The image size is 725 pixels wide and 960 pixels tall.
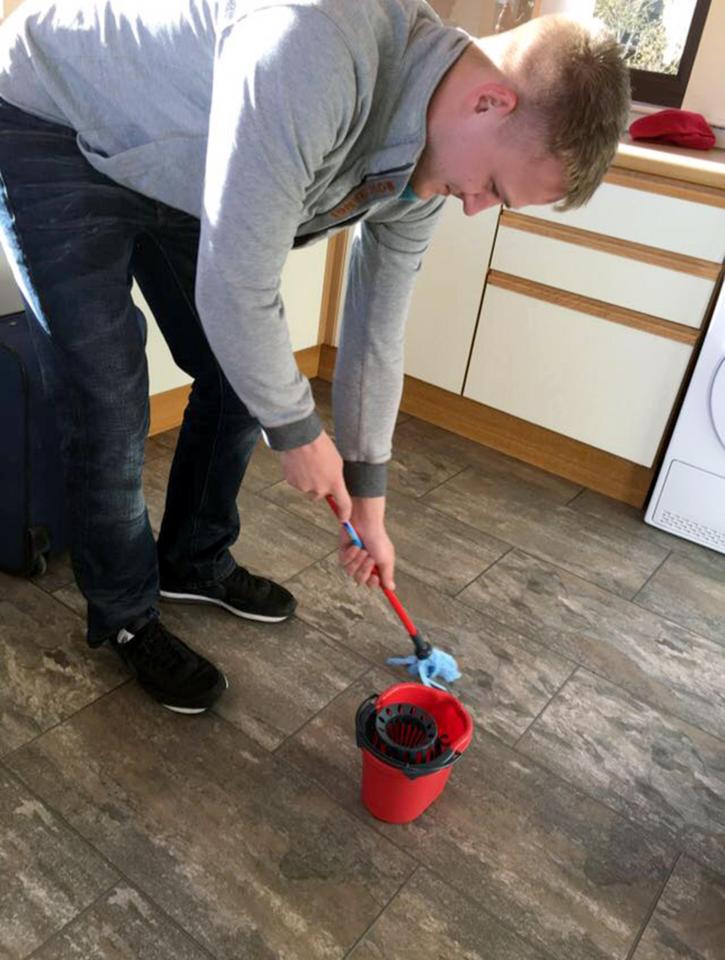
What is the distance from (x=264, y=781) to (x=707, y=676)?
2.99 ft

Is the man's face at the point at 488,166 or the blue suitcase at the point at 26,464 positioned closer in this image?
the man's face at the point at 488,166

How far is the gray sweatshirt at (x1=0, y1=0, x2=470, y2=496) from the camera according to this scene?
81 centimetres

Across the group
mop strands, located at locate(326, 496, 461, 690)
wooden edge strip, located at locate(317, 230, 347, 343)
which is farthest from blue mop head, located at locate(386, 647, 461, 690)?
wooden edge strip, located at locate(317, 230, 347, 343)

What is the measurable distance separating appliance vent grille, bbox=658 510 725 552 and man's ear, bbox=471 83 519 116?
60.7 inches

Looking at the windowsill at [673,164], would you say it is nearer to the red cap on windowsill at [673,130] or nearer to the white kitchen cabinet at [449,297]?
the red cap on windowsill at [673,130]

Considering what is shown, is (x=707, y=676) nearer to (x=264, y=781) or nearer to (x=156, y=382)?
(x=264, y=781)

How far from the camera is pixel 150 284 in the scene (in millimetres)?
1350

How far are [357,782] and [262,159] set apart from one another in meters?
0.93

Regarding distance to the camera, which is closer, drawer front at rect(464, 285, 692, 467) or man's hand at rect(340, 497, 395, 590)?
man's hand at rect(340, 497, 395, 590)

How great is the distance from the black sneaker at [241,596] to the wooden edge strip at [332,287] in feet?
4.02

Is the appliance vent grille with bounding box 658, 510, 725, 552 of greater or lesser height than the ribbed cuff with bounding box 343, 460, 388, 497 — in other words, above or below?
below

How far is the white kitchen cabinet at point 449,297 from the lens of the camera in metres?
2.31

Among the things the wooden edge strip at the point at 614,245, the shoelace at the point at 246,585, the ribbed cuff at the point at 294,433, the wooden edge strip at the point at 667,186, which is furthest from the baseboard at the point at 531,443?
the ribbed cuff at the point at 294,433

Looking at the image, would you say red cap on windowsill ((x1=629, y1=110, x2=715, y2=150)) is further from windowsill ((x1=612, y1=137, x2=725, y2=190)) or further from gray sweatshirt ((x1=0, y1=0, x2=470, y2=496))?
gray sweatshirt ((x1=0, y1=0, x2=470, y2=496))
